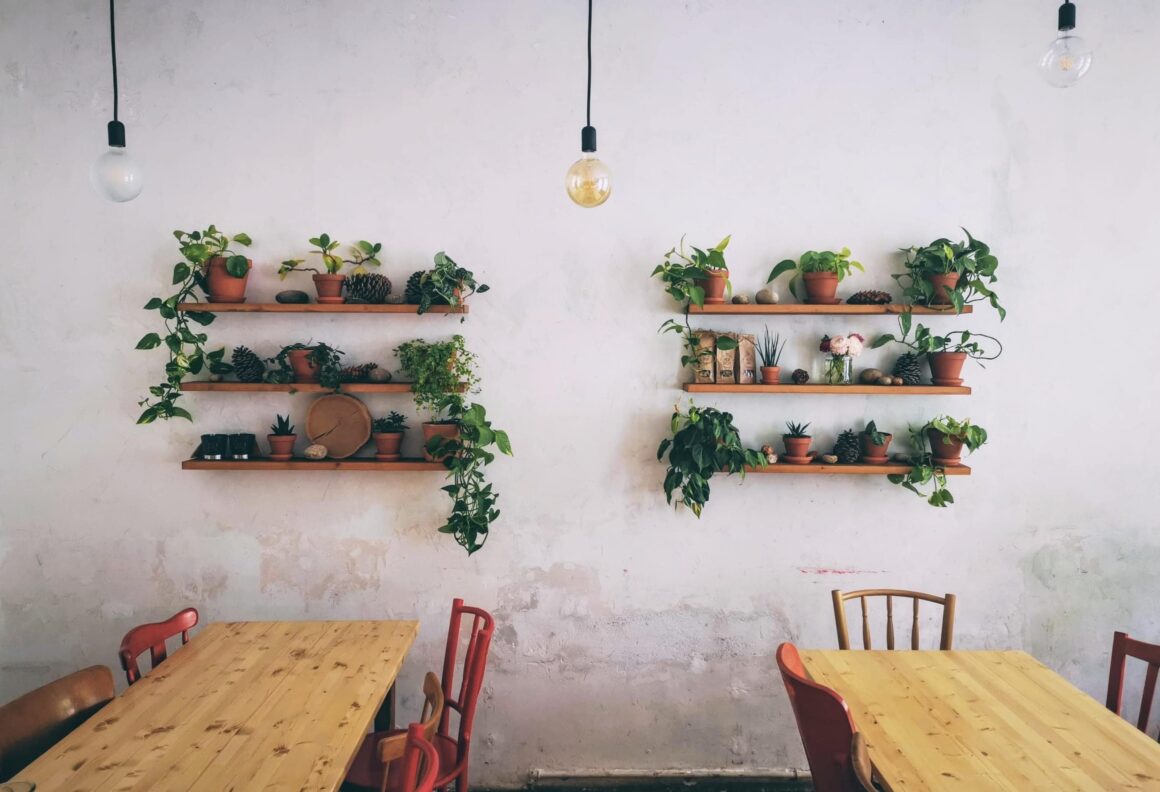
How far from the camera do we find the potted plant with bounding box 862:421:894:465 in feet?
9.83

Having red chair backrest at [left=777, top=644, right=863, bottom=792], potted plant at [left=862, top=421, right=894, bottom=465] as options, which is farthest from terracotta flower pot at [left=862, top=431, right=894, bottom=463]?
red chair backrest at [left=777, top=644, right=863, bottom=792]

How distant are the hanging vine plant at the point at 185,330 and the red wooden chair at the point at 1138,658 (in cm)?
348

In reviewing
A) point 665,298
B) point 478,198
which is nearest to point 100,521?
point 478,198

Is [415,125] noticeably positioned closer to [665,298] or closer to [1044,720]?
[665,298]

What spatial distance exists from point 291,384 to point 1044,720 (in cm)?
290

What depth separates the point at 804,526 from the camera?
3150mm

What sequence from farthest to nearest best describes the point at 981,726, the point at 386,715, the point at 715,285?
the point at 715,285
the point at 386,715
the point at 981,726

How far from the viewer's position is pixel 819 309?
2.94 metres

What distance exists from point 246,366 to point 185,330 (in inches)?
12.1

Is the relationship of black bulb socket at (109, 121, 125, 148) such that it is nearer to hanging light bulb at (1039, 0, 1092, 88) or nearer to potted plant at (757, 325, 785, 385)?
potted plant at (757, 325, 785, 385)

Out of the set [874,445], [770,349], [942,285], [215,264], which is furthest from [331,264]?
[942,285]

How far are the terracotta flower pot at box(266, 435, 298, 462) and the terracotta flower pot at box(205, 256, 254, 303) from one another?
1.99ft

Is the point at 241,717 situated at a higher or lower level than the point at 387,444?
lower

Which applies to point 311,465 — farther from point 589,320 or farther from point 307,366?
point 589,320
